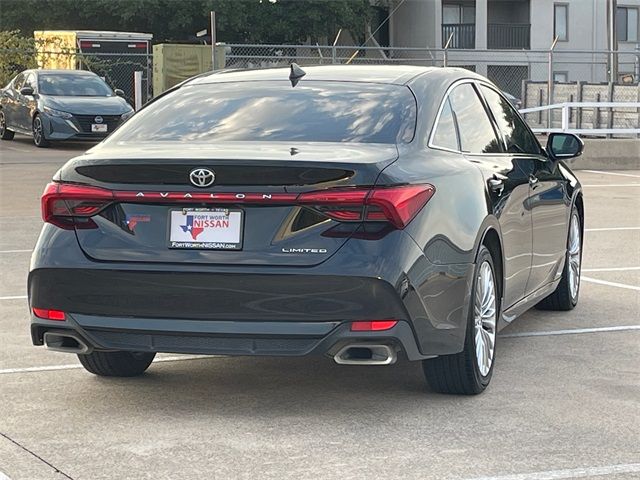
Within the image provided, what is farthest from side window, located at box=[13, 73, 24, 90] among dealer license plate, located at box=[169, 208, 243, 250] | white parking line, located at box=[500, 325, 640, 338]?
dealer license plate, located at box=[169, 208, 243, 250]

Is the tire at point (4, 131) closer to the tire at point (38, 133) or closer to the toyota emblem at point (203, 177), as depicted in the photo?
the tire at point (38, 133)

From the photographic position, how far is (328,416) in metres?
6.00

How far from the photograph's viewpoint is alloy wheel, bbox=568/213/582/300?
8.89m

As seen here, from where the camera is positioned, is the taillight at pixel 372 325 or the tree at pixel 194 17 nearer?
the taillight at pixel 372 325

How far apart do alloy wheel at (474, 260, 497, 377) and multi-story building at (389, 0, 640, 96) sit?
47.8 meters

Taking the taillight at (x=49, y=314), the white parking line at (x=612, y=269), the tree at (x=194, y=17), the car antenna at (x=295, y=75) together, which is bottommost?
the white parking line at (x=612, y=269)

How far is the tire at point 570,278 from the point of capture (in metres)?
8.78

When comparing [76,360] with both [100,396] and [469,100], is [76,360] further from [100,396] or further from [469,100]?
[469,100]

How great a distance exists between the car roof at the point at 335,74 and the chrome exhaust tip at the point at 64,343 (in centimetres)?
168

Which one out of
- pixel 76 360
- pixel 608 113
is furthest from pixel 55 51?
pixel 76 360

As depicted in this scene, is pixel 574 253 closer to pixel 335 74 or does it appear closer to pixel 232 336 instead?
pixel 335 74

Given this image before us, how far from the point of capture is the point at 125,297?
19.1 feet

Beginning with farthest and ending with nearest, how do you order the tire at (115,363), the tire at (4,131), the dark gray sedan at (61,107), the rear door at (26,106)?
the tire at (4,131)
the rear door at (26,106)
the dark gray sedan at (61,107)
the tire at (115,363)

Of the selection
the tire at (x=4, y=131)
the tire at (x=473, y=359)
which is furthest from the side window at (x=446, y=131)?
the tire at (x=4, y=131)
